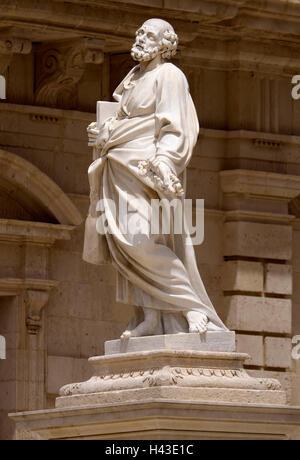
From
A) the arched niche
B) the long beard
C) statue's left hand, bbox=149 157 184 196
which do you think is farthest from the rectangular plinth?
the arched niche

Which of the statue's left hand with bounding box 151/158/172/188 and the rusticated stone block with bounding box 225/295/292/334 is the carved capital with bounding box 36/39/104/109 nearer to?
the rusticated stone block with bounding box 225/295/292/334

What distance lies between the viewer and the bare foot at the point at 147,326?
45.6ft

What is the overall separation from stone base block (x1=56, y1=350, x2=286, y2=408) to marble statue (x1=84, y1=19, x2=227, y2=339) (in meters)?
0.21

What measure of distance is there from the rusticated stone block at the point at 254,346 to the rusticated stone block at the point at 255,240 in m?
0.74

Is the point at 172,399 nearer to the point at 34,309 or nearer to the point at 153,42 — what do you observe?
the point at 153,42

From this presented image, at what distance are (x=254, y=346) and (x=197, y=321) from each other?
6970 millimetres

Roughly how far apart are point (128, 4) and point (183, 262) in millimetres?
5815

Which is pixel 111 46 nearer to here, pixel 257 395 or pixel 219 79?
pixel 219 79

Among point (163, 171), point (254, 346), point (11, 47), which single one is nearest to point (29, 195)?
point (11, 47)

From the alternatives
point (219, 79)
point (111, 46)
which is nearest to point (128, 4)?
point (111, 46)

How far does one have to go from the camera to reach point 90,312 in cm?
1994
